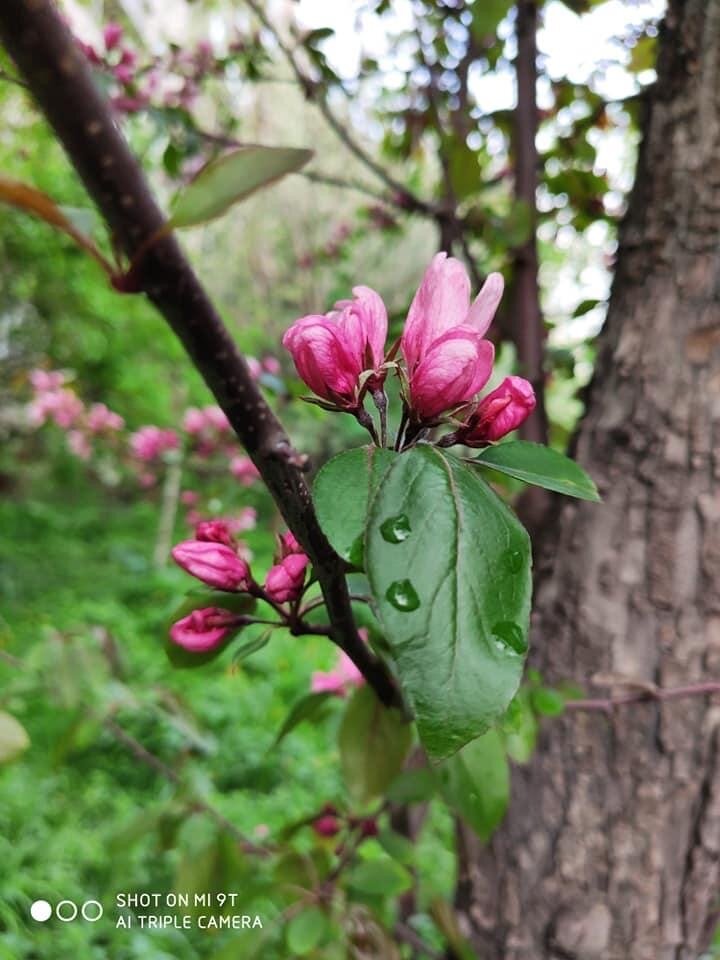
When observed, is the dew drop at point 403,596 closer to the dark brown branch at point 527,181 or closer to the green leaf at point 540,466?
the green leaf at point 540,466

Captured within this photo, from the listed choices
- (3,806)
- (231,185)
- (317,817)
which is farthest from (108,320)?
(231,185)

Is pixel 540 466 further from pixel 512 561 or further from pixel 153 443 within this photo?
pixel 153 443

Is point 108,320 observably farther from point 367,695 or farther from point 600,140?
point 367,695

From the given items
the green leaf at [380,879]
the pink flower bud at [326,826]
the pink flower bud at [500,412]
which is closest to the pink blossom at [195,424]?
the pink flower bud at [326,826]

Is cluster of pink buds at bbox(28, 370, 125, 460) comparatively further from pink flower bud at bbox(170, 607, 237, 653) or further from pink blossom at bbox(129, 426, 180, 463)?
pink flower bud at bbox(170, 607, 237, 653)

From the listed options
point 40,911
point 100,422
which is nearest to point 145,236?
point 40,911

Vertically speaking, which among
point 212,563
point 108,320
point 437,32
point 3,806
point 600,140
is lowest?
point 3,806
